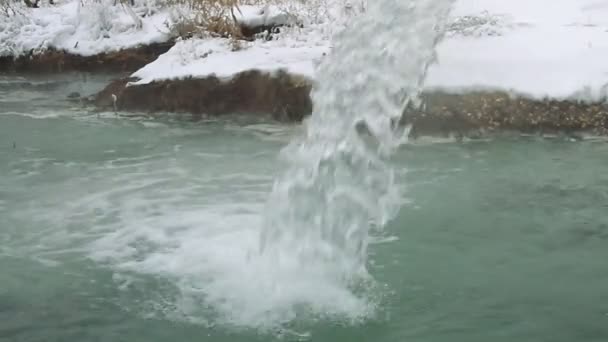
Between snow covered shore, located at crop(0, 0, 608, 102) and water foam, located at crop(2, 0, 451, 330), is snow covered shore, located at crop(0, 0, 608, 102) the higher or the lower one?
the higher one

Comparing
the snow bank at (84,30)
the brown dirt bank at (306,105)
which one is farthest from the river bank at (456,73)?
the snow bank at (84,30)

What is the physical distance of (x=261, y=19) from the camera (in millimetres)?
12883

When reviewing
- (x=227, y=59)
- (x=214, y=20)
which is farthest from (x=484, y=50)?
(x=214, y=20)

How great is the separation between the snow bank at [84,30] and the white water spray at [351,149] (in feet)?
27.7

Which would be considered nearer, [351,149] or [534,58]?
[351,149]

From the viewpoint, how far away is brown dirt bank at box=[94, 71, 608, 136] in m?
8.13

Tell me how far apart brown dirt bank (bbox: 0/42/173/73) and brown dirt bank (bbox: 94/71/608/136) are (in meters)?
3.21

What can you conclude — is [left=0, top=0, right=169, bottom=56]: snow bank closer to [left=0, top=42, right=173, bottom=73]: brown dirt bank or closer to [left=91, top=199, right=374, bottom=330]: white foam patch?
[left=0, top=42, right=173, bottom=73]: brown dirt bank

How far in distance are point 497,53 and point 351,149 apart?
14.0 ft

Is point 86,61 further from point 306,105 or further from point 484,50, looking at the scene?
point 484,50

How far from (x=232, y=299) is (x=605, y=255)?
220 centimetres

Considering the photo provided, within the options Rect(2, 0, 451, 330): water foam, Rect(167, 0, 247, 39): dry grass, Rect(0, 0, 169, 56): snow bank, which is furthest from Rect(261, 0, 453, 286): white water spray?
Rect(0, 0, 169, 56): snow bank

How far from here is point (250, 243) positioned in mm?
5332

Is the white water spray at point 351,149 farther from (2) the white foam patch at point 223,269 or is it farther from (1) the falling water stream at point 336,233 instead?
(2) the white foam patch at point 223,269
